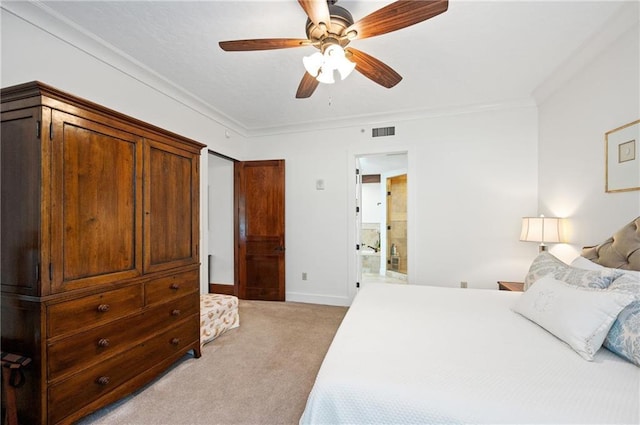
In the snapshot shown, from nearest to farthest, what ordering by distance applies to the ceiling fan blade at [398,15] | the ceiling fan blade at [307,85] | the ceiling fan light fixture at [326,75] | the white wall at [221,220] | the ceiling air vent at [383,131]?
the ceiling fan blade at [398,15], the ceiling fan light fixture at [326,75], the ceiling fan blade at [307,85], the ceiling air vent at [383,131], the white wall at [221,220]

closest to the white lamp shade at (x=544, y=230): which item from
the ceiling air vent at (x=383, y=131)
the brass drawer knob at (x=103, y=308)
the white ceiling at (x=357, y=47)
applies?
the white ceiling at (x=357, y=47)

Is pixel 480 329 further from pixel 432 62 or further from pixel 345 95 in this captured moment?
pixel 345 95

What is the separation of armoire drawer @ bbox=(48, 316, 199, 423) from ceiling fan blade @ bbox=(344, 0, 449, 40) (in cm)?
251

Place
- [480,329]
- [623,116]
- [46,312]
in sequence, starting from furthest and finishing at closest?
[623,116]
[480,329]
[46,312]

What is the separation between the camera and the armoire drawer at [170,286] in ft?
6.46

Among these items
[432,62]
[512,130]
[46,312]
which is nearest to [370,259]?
[512,130]

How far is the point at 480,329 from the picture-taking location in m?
1.48

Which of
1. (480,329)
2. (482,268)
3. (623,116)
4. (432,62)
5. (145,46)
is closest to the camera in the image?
(480,329)

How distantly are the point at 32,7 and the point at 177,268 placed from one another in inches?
77.6

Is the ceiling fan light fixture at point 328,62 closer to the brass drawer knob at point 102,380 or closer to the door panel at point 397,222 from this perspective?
the brass drawer knob at point 102,380

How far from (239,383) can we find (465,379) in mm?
1696

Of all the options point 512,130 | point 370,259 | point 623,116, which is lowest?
point 370,259

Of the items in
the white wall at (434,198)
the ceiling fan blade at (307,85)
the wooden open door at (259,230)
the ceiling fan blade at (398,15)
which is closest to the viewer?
the ceiling fan blade at (398,15)

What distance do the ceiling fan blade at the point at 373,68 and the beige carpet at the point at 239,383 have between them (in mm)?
2353
